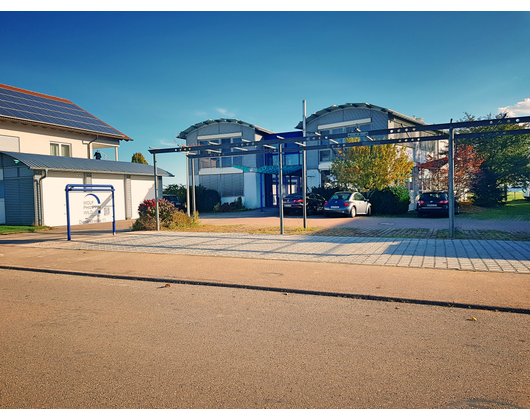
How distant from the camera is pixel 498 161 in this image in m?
30.6

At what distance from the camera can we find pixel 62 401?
121 inches

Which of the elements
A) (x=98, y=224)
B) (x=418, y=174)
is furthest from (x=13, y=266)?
(x=418, y=174)

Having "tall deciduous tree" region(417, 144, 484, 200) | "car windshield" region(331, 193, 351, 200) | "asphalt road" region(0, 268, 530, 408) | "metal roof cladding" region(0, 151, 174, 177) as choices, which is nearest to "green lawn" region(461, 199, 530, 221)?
"tall deciduous tree" region(417, 144, 484, 200)

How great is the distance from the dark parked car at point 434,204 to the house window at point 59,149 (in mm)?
22960

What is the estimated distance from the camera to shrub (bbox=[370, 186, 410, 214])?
24.0 metres

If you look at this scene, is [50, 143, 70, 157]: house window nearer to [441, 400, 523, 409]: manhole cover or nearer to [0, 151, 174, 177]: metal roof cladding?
[0, 151, 174, 177]: metal roof cladding

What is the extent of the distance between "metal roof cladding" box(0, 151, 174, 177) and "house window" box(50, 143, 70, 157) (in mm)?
4616

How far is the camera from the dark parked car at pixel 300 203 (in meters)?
23.9

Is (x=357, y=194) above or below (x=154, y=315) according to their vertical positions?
above

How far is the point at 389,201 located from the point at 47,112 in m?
23.2

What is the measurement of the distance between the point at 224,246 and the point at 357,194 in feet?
44.1

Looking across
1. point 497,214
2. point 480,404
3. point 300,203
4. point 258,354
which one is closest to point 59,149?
point 300,203

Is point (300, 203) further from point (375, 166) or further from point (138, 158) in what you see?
point (138, 158)
